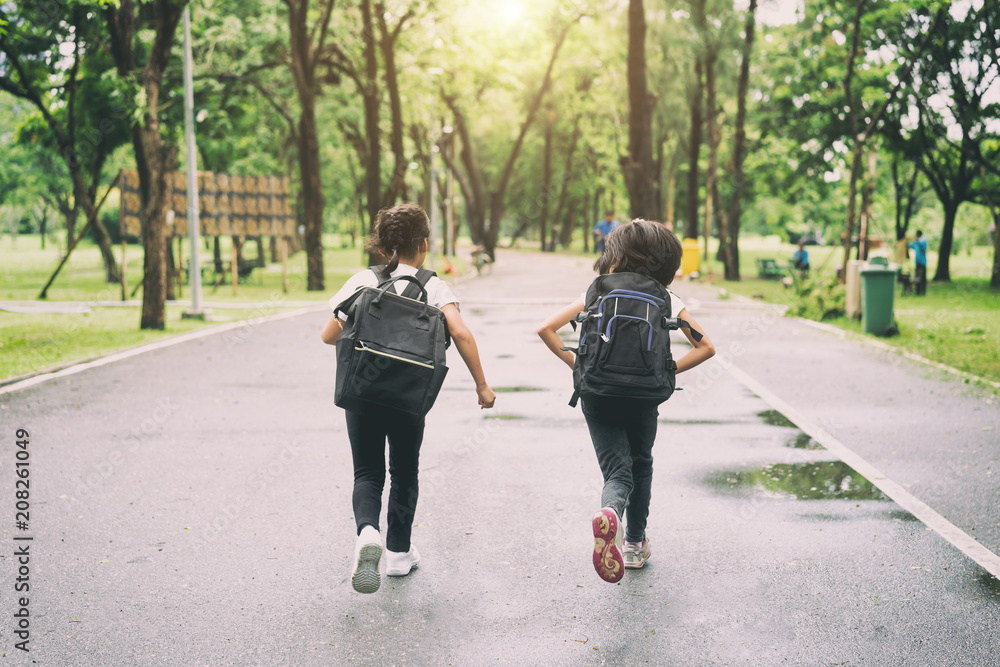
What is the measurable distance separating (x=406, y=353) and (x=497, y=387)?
6328mm

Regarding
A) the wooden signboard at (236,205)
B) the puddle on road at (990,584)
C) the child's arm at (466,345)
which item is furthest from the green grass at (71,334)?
the puddle on road at (990,584)

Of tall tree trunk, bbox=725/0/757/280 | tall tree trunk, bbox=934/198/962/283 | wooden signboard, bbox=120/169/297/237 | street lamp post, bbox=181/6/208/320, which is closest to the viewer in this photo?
street lamp post, bbox=181/6/208/320

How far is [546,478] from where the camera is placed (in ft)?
21.1

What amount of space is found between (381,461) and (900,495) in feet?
11.2

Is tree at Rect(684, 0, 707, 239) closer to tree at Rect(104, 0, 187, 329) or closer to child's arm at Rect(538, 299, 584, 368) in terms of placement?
tree at Rect(104, 0, 187, 329)

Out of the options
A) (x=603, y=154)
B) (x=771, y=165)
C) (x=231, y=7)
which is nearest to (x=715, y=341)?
(x=231, y=7)

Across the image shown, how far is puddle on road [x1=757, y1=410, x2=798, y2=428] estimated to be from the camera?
837 centimetres

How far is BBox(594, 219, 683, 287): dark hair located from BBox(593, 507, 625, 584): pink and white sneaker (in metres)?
1.05

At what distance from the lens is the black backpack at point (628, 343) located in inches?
161

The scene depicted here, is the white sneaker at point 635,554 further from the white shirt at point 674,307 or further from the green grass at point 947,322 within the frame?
the green grass at point 947,322

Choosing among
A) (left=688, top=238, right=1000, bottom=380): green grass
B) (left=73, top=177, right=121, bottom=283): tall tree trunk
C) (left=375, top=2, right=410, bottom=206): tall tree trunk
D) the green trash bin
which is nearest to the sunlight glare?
(left=375, top=2, right=410, bottom=206): tall tree trunk

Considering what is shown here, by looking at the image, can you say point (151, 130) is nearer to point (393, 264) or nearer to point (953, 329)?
point (393, 264)

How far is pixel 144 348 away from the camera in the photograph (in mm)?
13477

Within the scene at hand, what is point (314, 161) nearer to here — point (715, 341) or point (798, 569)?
point (715, 341)
